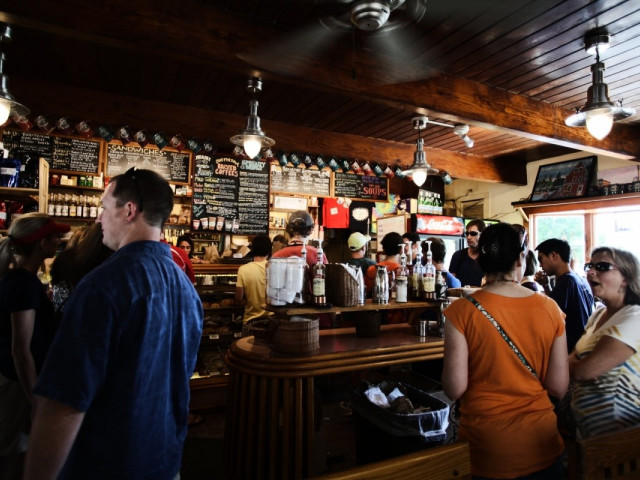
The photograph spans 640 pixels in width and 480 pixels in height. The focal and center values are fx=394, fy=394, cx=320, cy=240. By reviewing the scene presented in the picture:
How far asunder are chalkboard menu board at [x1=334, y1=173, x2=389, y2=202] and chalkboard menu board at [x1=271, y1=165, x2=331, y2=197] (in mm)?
230

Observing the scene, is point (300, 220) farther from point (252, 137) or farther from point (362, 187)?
point (362, 187)

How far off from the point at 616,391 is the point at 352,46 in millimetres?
3157

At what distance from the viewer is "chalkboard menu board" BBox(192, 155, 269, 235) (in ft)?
20.6

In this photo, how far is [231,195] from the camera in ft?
21.1

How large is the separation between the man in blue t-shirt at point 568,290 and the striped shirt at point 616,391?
62.1 inches

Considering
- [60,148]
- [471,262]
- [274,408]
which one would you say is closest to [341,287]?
[274,408]

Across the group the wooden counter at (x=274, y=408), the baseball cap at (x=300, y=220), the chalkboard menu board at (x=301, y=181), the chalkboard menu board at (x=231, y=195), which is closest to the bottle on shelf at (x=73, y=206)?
the chalkboard menu board at (x=231, y=195)

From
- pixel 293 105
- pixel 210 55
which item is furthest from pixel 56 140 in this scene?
pixel 210 55

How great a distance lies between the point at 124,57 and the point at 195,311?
3.47 metres

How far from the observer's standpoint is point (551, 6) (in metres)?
2.85

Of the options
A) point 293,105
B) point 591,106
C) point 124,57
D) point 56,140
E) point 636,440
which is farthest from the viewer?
point 56,140

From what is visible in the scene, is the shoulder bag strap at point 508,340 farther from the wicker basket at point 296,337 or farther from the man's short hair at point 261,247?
the man's short hair at point 261,247

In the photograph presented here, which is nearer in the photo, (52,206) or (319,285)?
(319,285)

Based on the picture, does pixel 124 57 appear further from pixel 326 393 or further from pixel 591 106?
pixel 591 106
